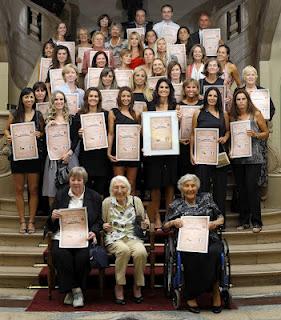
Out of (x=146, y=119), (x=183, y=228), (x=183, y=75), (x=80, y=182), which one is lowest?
(x=183, y=228)

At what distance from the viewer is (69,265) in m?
5.75

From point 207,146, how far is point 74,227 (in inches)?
74.1

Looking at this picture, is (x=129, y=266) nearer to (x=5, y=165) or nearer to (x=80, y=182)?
(x=80, y=182)

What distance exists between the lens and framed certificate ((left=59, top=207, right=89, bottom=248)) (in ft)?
19.1

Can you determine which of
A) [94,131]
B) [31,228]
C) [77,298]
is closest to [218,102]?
[94,131]

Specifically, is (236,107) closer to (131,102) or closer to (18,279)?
(131,102)

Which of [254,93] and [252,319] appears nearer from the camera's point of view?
[252,319]

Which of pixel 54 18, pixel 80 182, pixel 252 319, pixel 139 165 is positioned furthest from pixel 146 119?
pixel 54 18

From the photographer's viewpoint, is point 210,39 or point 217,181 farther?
point 210,39

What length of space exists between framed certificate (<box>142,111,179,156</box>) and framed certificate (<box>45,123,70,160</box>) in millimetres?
863

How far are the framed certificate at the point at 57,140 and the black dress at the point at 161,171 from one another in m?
0.94

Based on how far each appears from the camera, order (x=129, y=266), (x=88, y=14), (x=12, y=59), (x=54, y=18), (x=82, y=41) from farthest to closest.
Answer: (x=88, y=14) < (x=54, y=18) < (x=12, y=59) < (x=82, y=41) < (x=129, y=266)

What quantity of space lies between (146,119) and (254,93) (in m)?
1.37

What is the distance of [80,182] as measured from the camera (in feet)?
19.8
